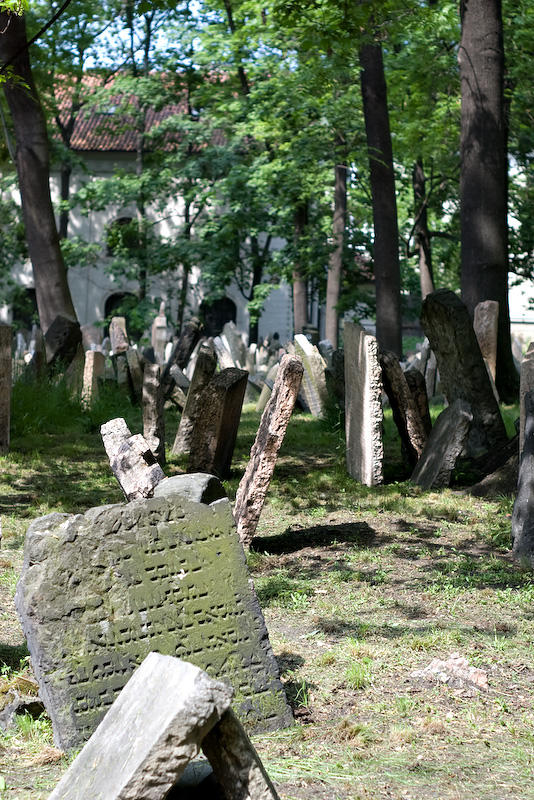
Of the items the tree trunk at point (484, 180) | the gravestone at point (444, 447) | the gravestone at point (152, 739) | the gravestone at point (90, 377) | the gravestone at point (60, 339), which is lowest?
the gravestone at point (152, 739)

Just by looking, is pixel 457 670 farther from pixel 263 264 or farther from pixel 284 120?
pixel 263 264

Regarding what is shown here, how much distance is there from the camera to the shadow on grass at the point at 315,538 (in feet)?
22.3

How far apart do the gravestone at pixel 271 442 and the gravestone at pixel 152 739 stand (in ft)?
12.0

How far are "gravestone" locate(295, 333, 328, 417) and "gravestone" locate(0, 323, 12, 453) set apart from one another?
4.64 metres

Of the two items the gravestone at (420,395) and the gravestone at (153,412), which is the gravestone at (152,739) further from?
the gravestone at (153,412)

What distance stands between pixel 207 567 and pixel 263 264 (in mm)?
29779

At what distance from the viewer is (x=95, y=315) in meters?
40.8

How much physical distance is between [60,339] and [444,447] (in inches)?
296

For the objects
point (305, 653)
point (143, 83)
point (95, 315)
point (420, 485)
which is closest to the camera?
point (305, 653)

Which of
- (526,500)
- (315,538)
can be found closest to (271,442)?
(315,538)

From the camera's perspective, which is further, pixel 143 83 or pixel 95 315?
pixel 95 315

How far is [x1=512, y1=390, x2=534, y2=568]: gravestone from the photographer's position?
6.15 meters

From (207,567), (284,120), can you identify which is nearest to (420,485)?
(207,567)

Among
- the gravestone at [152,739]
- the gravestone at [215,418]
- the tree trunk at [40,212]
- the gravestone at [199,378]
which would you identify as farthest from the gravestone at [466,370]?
the tree trunk at [40,212]
